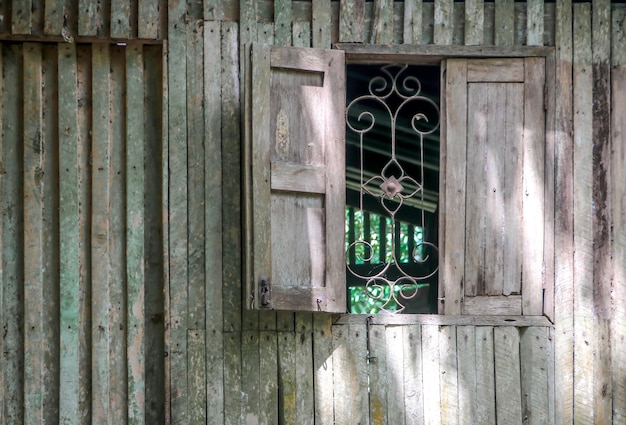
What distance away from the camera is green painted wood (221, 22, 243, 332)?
5410mm

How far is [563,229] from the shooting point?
5555 mm

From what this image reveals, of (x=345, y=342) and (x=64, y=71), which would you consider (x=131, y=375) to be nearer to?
(x=345, y=342)

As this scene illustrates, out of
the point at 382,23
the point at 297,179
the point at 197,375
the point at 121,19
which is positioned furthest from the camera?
the point at 382,23

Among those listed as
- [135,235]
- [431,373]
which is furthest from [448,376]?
[135,235]

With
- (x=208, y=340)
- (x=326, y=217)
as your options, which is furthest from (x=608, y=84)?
(x=208, y=340)

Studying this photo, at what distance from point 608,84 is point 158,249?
2923 millimetres

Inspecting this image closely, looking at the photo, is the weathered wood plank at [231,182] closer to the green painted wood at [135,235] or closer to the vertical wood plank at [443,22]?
the green painted wood at [135,235]

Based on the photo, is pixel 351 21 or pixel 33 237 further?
pixel 351 21

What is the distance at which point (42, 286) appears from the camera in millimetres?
5406

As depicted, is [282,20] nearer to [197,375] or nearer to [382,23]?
[382,23]

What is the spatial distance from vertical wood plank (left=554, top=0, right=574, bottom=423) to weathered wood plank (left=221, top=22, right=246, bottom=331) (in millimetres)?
1924

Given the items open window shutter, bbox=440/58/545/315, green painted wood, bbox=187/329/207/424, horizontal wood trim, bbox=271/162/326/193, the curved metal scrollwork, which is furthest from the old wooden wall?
horizontal wood trim, bbox=271/162/326/193

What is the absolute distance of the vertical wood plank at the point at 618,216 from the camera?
5.49 metres

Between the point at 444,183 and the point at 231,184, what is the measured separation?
50.5 inches
